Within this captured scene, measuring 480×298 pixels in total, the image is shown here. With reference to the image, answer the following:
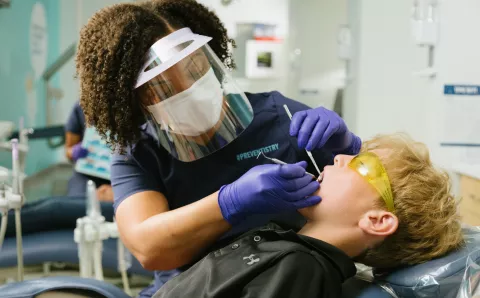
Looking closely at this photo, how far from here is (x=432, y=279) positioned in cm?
116

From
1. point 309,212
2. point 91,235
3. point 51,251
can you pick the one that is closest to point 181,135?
point 309,212

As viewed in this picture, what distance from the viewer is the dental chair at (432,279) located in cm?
115

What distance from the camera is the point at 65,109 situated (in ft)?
21.6

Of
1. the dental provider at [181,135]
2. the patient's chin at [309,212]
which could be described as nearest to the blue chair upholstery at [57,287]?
the dental provider at [181,135]

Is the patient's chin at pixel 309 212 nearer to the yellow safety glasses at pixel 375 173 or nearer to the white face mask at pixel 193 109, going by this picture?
the yellow safety glasses at pixel 375 173

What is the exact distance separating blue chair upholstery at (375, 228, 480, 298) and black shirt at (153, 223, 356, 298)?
4.5 inches

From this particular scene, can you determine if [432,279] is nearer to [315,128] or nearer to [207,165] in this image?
[315,128]

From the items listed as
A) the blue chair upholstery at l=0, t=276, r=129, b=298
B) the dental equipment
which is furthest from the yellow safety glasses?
the dental equipment

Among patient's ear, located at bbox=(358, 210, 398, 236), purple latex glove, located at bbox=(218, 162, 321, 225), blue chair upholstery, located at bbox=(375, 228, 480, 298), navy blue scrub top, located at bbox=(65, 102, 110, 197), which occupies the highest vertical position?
purple latex glove, located at bbox=(218, 162, 321, 225)

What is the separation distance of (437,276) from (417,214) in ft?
0.52

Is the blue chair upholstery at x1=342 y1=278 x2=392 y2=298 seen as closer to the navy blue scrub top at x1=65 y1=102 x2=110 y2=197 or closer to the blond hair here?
the blond hair

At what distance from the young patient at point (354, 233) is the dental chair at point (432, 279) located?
36mm

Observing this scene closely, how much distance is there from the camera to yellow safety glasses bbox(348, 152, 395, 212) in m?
1.27

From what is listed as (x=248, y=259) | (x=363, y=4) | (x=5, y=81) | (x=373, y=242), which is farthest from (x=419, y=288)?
(x=5, y=81)
